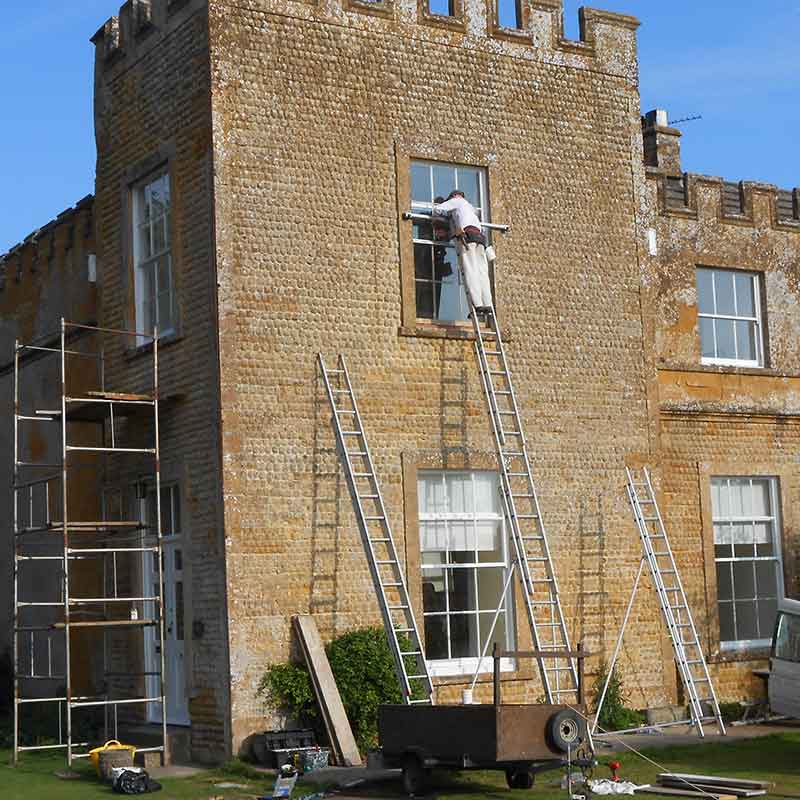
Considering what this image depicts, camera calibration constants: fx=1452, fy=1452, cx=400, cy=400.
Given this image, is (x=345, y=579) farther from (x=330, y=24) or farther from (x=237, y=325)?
(x=330, y=24)

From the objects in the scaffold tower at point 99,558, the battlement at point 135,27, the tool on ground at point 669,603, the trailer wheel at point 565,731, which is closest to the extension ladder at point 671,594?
the tool on ground at point 669,603

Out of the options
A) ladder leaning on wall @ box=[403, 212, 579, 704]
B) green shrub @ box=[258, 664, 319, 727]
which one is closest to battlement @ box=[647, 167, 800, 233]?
ladder leaning on wall @ box=[403, 212, 579, 704]

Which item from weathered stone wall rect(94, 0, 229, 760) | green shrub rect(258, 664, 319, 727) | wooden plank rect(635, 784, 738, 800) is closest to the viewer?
wooden plank rect(635, 784, 738, 800)

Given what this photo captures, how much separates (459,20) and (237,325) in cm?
503

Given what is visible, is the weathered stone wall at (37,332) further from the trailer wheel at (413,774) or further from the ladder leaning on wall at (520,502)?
the trailer wheel at (413,774)

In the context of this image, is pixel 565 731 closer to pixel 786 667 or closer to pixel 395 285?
pixel 786 667

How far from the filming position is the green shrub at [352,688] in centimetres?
1531

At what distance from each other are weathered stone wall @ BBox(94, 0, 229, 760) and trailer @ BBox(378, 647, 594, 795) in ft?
9.77

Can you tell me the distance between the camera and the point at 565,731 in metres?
12.8

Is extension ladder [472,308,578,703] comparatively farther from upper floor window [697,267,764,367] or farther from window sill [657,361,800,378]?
upper floor window [697,267,764,367]

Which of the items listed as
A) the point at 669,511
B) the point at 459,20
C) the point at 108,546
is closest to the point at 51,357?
the point at 108,546

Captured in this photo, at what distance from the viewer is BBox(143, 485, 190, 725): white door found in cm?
1661

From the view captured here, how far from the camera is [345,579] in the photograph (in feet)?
52.9

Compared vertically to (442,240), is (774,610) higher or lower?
lower
